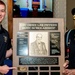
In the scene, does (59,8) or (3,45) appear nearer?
(3,45)

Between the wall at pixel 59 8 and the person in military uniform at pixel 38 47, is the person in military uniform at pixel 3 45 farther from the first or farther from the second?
the wall at pixel 59 8

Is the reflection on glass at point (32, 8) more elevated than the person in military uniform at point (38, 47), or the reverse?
the reflection on glass at point (32, 8)

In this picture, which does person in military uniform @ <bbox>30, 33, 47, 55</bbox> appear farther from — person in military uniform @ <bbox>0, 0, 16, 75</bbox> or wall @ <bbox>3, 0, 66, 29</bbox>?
wall @ <bbox>3, 0, 66, 29</bbox>

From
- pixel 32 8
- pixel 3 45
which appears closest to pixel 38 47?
pixel 3 45

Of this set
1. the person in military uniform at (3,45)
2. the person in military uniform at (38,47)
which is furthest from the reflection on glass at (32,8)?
the person in military uniform at (38,47)

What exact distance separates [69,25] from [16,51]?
1.97 m

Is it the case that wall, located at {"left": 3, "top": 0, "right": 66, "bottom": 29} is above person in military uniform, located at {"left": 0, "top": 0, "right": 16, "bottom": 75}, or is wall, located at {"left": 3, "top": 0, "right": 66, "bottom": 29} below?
above

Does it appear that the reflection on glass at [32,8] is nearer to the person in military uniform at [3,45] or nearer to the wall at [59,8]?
the wall at [59,8]

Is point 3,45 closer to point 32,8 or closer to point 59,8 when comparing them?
point 32,8

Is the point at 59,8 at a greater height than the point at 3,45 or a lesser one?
greater

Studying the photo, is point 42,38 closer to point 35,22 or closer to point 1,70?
point 35,22

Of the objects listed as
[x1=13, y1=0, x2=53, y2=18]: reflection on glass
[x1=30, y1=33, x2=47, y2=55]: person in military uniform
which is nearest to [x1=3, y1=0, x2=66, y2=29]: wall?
[x1=13, y1=0, x2=53, y2=18]: reflection on glass

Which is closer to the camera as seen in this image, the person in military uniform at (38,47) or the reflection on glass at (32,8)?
the person in military uniform at (38,47)

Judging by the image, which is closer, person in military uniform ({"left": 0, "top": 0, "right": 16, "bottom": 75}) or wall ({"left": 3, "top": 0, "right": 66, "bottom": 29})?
person in military uniform ({"left": 0, "top": 0, "right": 16, "bottom": 75})
